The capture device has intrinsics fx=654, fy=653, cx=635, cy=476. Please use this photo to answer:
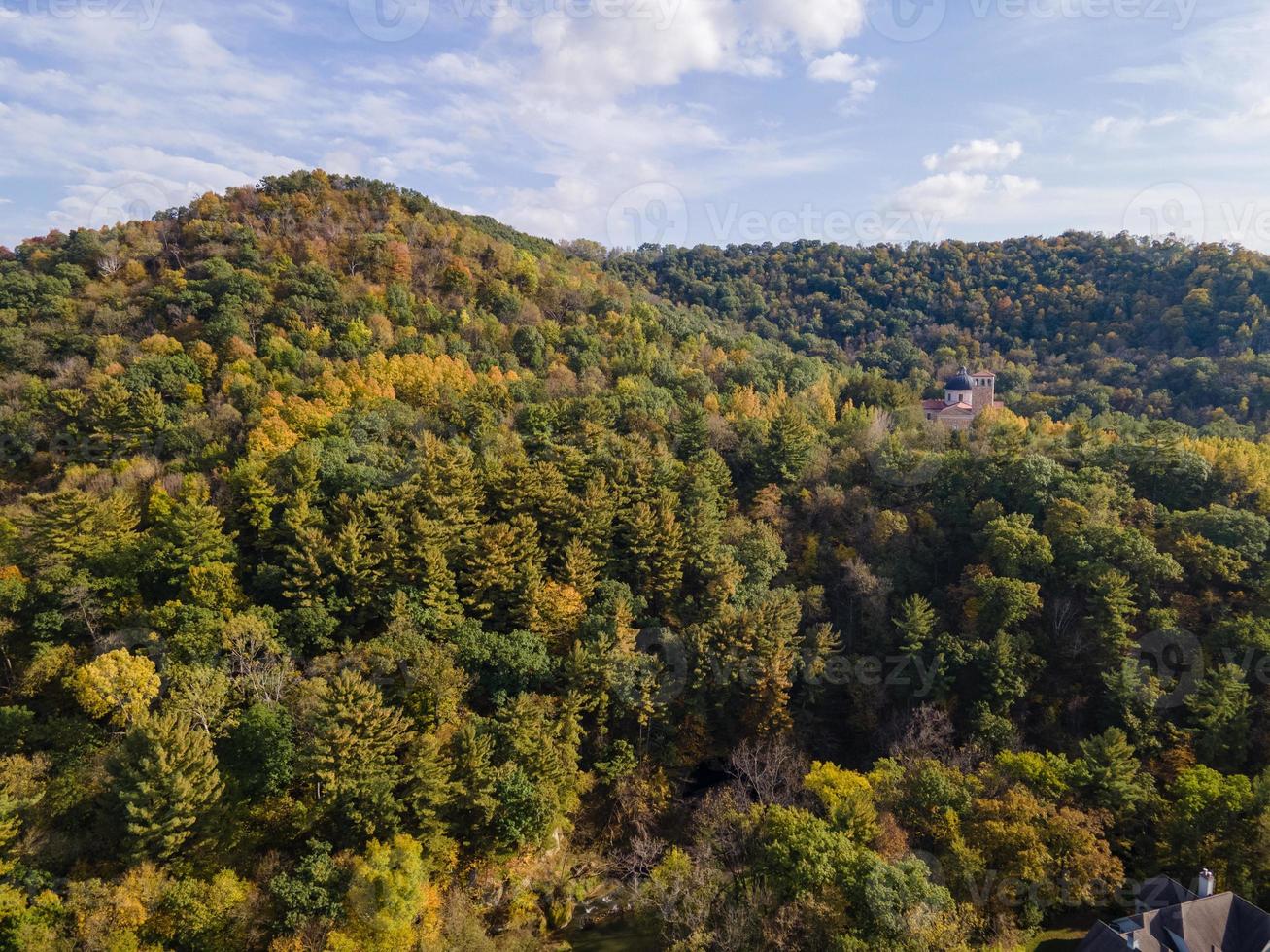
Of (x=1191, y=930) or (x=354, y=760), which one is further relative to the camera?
(x=354, y=760)

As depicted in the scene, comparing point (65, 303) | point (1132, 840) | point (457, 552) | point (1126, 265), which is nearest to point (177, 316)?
point (65, 303)

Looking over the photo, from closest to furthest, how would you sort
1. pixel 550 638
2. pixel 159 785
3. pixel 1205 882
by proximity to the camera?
1. pixel 159 785
2. pixel 1205 882
3. pixel 550 638

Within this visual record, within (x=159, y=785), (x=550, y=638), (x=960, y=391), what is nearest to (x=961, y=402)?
(x=960, y=391)

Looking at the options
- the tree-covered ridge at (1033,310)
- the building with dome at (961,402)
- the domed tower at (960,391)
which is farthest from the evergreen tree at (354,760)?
the tree-covered ridge at (1033,310)

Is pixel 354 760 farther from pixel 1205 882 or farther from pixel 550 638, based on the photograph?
pixel 1205 882

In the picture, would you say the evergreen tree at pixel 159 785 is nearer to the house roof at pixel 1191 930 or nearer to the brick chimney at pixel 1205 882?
the house roof at pixel 1191 930

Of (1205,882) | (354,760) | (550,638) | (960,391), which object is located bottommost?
(1205,882)

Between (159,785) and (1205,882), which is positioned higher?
(159,785)

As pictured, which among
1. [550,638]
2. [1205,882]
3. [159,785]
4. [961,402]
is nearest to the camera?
[159,785]
